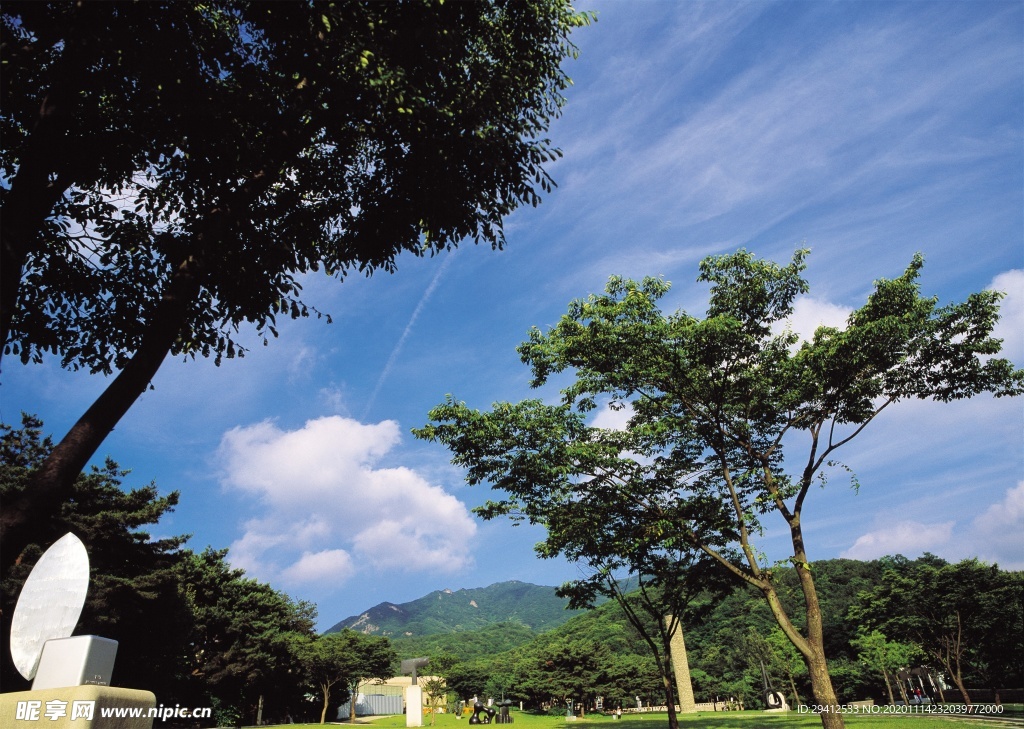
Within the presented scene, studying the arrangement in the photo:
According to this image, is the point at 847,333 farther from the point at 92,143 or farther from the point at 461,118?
the point at 92,143

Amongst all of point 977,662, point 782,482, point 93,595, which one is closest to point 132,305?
point 782,482

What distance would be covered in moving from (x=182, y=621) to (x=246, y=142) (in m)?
22.5

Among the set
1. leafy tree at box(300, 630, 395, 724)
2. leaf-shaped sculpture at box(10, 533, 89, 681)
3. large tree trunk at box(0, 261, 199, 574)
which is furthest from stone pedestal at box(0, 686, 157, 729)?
leafy tree at box(300, 630, 395, 724)

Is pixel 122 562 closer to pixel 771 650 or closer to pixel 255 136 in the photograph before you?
pixel 255 136

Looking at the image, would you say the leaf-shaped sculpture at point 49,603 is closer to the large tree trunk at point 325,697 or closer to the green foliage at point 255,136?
the green foliage at point 255,136

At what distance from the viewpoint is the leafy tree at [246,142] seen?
5.57m

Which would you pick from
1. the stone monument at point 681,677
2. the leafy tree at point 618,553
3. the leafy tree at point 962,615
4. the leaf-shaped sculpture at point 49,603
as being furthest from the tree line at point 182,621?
the leafy tree at point 962,615

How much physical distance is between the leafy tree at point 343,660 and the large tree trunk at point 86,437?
3726cm

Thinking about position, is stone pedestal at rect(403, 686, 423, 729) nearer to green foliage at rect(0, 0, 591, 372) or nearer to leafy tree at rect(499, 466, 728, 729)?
leafy tree at rect(499, 466, 728, 729)

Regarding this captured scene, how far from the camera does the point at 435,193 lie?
285 inches

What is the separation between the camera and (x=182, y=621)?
906 inches

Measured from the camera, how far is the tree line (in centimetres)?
2042

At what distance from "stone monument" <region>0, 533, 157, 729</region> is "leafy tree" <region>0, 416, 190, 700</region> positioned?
53.4 feet

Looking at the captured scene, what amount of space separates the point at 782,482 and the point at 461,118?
12.5m
